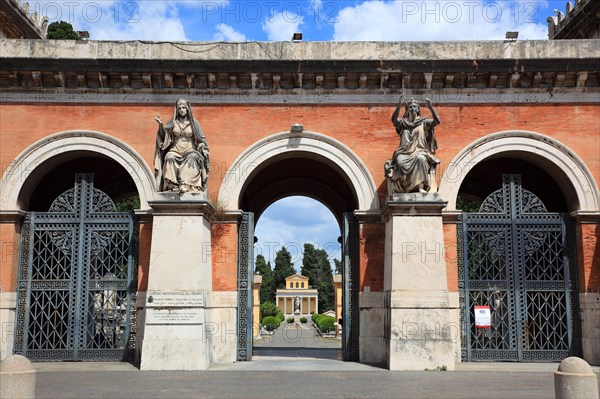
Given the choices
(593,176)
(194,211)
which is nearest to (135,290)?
(194,211)

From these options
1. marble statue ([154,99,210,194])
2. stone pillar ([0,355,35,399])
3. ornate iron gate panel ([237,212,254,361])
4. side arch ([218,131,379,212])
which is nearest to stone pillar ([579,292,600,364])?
side arch ([218,131,379,212])

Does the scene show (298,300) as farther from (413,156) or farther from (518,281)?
(413,156)

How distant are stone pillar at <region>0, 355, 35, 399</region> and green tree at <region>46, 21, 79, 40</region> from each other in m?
28.8

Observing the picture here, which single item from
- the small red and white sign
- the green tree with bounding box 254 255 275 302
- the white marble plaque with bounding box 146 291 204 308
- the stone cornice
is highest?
the stone cornice

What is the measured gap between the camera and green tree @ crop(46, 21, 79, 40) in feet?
107

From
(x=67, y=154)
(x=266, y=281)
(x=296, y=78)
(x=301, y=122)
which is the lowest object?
(x=266, y=281)

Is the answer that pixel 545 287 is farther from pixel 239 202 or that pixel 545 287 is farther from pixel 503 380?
pixel 239 202

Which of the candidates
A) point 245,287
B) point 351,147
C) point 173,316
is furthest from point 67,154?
point 351,147

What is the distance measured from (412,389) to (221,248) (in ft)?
20.2

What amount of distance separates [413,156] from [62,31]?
82.7ft

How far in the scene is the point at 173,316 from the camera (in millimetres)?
12930

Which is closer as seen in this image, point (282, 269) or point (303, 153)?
point (303, 153)

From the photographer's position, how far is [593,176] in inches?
587

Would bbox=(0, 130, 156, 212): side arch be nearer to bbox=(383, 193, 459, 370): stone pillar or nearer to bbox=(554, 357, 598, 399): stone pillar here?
bbox=(383, 193, 459, 370): stone pillar
